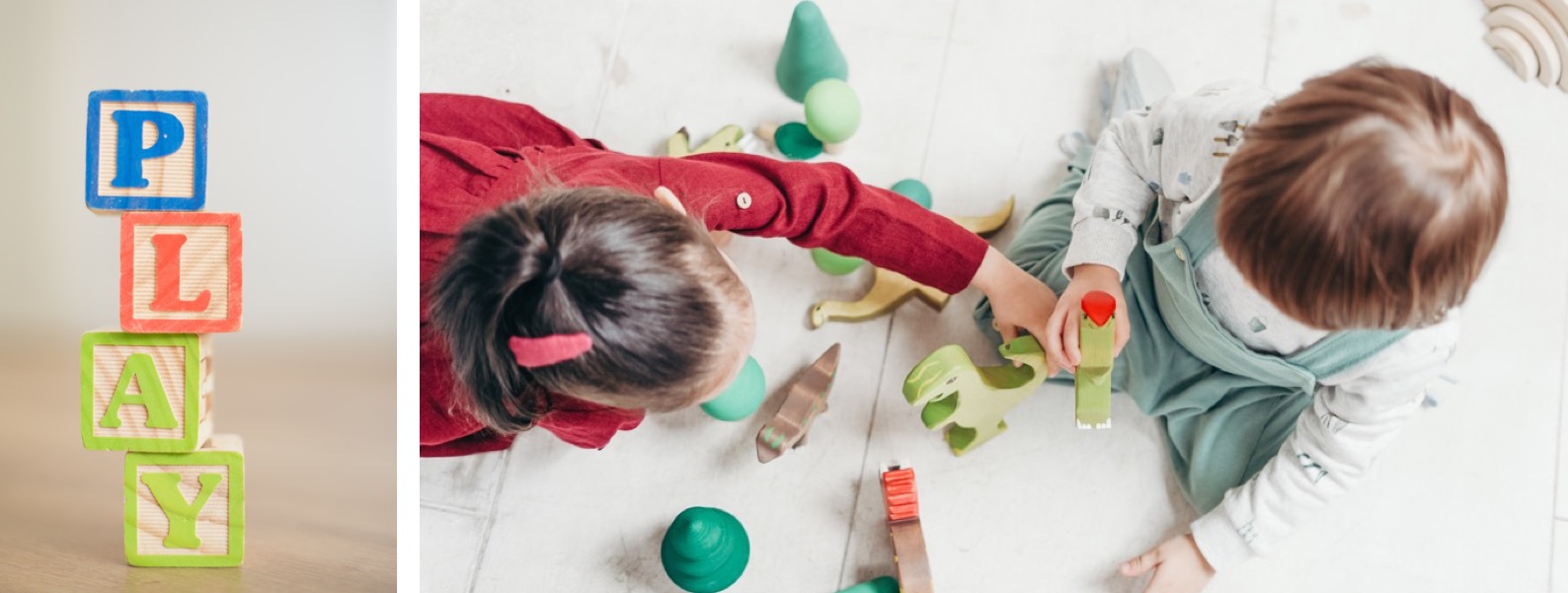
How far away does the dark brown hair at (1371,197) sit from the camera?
1.57 feet

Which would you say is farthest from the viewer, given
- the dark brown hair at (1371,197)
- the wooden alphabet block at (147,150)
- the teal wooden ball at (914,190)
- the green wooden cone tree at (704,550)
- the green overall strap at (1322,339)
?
the teal wooden ball at (914,190)

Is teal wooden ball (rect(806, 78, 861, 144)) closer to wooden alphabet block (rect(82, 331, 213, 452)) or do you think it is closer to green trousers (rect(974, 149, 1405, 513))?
green trousers (rect(974, 149, 1405, 513))

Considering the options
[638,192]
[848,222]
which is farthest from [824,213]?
[638,192]

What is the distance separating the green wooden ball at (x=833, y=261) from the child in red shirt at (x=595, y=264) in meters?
0.07

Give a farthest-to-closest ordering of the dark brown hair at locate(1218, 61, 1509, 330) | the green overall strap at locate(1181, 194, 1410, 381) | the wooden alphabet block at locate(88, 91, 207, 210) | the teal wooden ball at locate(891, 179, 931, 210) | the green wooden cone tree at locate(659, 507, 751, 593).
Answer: the teal wooden ball at locate(891, 179, 931, 210) → the green wooden cone tree at locate(659, 507, 751, 593) → the green overall strap at locate(1181, 194, 1410, 381) → the dark brown hair at locate(1218, 61, 1509, 330) → the wooden alphabet block at locate(88, 91, 207, 210)

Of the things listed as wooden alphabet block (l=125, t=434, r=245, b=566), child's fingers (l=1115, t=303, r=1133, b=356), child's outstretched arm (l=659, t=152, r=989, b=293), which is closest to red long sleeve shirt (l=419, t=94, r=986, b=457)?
child's outstretched arm (l=659, t=152, r=989, b=293)

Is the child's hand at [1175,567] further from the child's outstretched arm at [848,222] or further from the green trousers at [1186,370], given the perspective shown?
the child's outstretched arm at [848,222]

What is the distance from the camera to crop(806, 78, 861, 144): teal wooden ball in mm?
812

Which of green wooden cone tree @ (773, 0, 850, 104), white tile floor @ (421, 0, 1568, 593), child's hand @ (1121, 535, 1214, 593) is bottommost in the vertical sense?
child's hand @ (1121, 535, 1214, 593)

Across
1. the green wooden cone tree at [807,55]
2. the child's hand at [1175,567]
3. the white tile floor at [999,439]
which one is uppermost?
the green wooden cone tree at [807,55]

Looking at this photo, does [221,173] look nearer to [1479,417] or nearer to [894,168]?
[894,168]

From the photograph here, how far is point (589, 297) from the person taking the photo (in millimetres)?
503

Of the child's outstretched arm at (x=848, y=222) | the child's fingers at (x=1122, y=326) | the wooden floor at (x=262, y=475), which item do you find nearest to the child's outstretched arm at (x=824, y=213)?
the child's outstretched arm at (x=848, y=222)

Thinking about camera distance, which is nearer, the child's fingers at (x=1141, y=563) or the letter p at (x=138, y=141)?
the letter p at (x=138, y=141)
